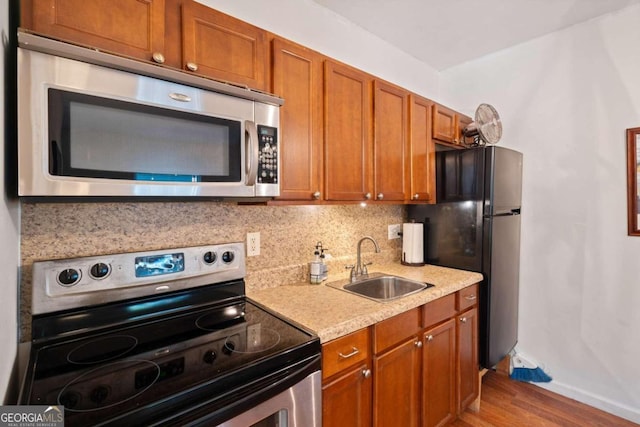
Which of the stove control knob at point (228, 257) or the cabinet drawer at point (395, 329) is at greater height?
the stove control knob at point (228, 257)

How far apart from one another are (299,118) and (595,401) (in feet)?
9.08

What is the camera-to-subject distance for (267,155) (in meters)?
1.22

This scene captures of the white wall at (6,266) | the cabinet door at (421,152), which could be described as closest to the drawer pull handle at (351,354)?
the white wall at (6,266)

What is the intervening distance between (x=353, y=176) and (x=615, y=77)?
1952mm

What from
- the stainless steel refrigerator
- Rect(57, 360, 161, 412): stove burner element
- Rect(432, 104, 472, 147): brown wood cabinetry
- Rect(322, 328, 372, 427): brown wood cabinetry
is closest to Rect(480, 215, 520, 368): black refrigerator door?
the stainless steel refrigerator

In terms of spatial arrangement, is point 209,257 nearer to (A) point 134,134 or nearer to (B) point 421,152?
(A) point 134,134

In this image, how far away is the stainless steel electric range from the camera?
75cm

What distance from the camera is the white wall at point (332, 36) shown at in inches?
65.4

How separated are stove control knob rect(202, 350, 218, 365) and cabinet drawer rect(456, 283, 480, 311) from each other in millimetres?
1449

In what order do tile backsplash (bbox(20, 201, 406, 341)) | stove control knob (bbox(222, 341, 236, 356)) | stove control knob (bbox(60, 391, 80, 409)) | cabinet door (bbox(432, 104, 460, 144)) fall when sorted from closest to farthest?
stove control knob (bbox(60, 391, 80, 409)) → stove control knob (bbox(222, 341, 236, 356)) → tile backsplash (bbox(20, 201, 406, 341)) → cabinet door (bbox(432, 104, 460, 144))

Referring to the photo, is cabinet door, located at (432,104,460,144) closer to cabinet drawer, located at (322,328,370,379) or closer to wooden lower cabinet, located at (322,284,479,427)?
wooden lower cabinet, located at (322,284,479,427)

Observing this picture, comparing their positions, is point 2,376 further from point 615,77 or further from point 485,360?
point 615,77

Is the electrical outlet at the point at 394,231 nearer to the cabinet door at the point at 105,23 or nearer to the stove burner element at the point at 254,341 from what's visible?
the stove burner element at the point at 254,341

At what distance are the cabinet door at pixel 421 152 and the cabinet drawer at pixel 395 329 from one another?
32.3 inches
